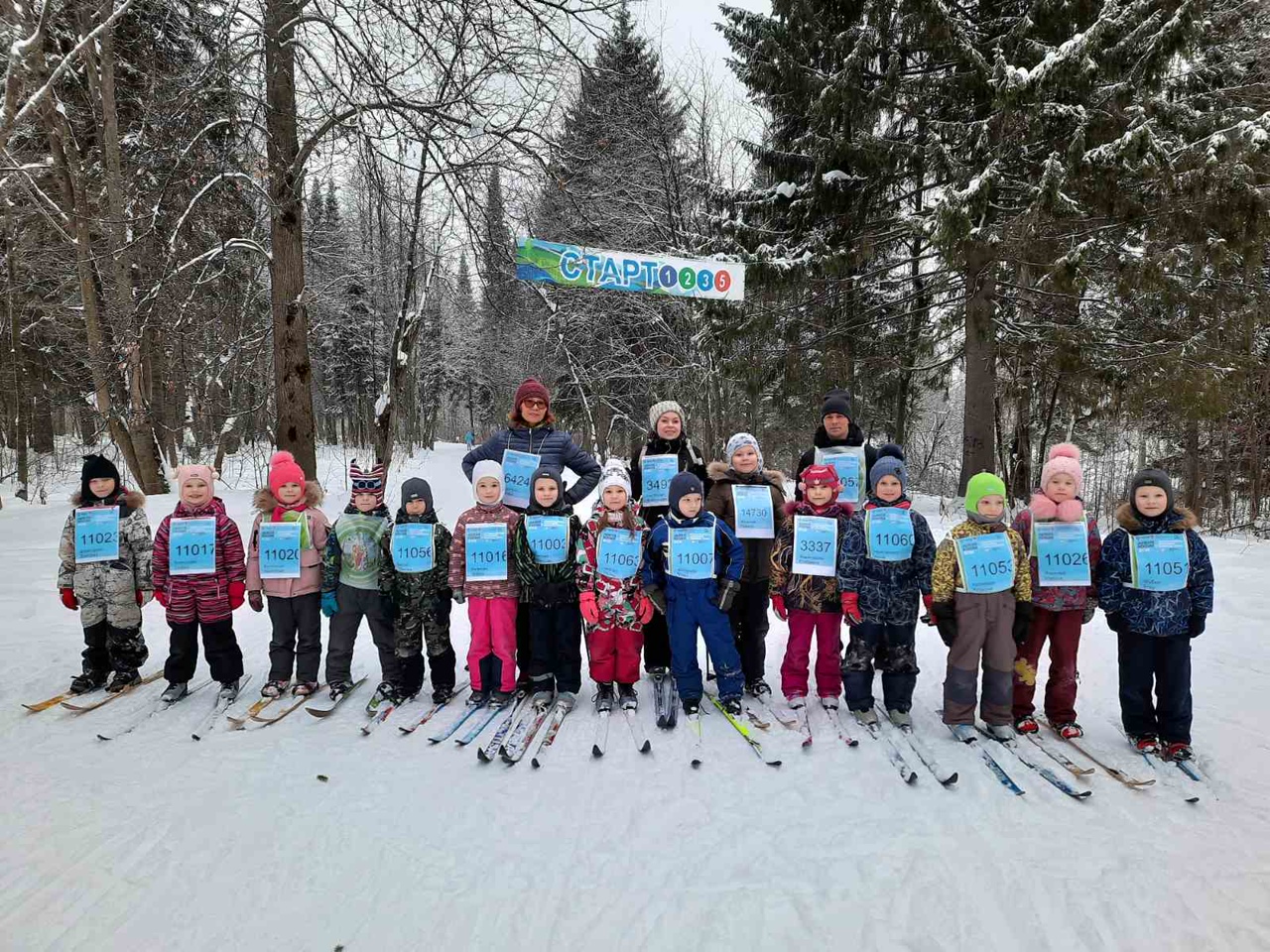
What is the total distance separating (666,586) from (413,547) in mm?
1768

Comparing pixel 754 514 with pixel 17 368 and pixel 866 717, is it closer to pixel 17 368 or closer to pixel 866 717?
pixel 866 717

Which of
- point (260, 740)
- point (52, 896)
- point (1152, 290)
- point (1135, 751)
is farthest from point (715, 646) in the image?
point (1152, 290)

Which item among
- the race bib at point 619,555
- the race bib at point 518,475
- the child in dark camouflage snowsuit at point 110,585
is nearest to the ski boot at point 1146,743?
the race bib at point 619,555

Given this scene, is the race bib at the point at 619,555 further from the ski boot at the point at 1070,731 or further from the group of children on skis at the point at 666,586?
the ski boot at the point at 1070,731

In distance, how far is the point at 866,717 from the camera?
13.2 feet

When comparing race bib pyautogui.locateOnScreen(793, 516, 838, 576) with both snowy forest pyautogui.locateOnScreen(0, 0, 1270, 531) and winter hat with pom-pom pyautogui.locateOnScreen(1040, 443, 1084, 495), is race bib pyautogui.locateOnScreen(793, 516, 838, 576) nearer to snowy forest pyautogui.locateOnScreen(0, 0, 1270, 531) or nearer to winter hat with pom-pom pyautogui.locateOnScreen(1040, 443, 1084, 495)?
winter hat with pom-pom pyautogui.locateOnScreen(1040, 443, 1084, 495)

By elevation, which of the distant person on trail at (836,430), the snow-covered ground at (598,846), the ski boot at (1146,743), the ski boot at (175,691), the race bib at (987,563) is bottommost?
the snow-covered ground at (598,846)

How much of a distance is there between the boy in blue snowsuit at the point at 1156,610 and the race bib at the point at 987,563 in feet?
2.14

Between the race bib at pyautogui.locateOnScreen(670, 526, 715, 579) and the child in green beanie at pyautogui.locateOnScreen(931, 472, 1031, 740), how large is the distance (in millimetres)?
1394

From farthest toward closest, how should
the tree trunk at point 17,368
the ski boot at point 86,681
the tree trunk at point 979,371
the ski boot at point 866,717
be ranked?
the tree trunk at point 17,368 → the tree trunk at point 979,371 → the ski boot at point 86,681 → the ski boot at point 866,717

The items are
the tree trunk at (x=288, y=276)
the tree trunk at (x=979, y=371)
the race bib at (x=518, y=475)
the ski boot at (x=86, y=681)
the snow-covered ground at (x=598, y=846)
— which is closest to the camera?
the snow-covered ground at (x=598, y=846)

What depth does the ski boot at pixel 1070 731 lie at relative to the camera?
378 cm

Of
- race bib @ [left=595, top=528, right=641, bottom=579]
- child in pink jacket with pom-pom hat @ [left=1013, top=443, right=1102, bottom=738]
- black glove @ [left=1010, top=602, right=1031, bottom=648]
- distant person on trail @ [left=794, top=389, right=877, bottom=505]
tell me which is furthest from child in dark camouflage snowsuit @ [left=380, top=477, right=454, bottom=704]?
child in pink jacket with pom-pom hat @ [left=1013, top=443, right=1102, bottom=738]

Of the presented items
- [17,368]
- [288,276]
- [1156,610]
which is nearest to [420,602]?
[288,276]
